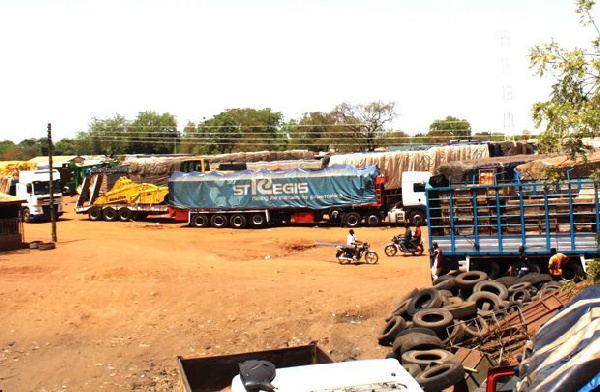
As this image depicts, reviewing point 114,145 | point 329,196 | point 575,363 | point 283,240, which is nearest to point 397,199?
point 329,196

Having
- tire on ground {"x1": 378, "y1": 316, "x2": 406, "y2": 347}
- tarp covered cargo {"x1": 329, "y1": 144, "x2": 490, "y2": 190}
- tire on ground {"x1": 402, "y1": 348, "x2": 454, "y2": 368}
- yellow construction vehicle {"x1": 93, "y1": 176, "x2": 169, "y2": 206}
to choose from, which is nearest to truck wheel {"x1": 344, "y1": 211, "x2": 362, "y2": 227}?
tarp covered cargo {"x1": 329, "y1": 144, "x2": 490, "y2": 190}

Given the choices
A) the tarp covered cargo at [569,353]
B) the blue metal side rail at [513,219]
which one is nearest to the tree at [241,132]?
the blue metal side rail at [513,219]

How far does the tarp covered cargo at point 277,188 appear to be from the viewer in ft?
108

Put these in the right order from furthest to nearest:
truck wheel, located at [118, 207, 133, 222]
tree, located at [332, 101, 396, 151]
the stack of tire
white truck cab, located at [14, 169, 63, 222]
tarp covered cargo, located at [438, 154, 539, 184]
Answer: tree, located at [332, 101, 396, 151] → truck wheel, located at [118, 207, 133, 222] → white truck cab, located at [14, 169, 63, 222] → tarp covered cargo, located at [438, 154, 539, 184] → the stack of tire

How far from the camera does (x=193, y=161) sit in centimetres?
4034

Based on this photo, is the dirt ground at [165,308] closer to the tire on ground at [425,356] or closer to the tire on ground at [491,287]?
the tire on ground at [425,356]

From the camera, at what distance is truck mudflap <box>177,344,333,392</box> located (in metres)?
7.99

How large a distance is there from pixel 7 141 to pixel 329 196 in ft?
390

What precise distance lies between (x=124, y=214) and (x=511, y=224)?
27077 millimetres

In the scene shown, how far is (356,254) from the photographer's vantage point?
2373 centimetres

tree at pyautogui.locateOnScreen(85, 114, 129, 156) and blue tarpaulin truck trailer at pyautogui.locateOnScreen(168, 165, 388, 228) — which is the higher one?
tree at pyautogui.locateOnScreen(85, 114, 129, 156)

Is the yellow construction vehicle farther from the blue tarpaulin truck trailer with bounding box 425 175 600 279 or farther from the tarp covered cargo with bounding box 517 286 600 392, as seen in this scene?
the tarp covered cargo with bounding box 517 286 600 392

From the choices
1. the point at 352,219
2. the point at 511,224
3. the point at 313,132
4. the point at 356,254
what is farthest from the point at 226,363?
the point at 313,132

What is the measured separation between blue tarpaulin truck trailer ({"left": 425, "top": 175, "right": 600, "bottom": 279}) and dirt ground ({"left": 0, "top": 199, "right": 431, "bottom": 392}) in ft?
7.16
